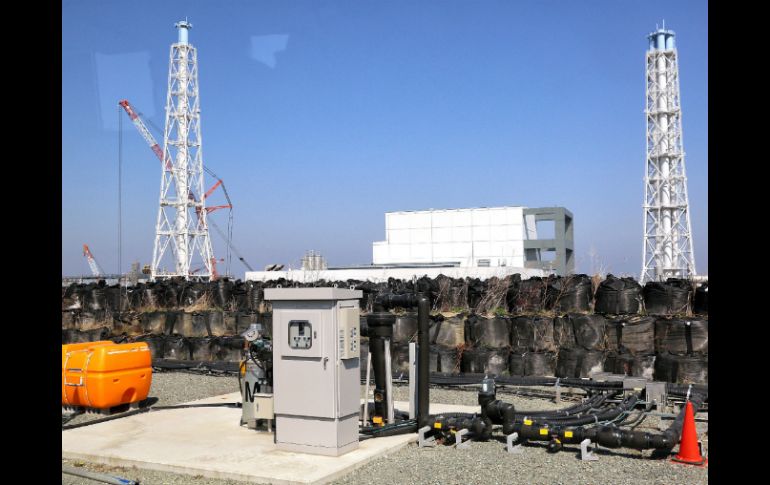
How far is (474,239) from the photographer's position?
184 ft

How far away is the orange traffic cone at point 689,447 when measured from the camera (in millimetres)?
7293

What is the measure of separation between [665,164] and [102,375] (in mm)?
61083

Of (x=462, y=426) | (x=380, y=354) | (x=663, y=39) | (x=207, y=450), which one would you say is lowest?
(x=207, y=450)

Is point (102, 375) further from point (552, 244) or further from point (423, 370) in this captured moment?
point (552, 244)

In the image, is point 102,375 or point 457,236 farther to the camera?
point 457,236

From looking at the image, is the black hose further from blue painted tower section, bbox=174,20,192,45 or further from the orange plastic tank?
blue painted tower section, bbox=174,20,192,45

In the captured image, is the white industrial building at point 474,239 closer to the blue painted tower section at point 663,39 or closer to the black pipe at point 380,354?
the blue painted tower section at point 663,39

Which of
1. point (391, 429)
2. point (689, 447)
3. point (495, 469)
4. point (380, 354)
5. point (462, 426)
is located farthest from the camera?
point (380, 354)

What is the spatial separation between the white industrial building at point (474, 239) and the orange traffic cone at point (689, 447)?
44.3m

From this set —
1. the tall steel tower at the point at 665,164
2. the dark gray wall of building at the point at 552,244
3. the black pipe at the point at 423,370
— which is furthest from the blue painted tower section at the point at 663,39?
the black pipe at the point at 423,370

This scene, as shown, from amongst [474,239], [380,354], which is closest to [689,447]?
[380,354]

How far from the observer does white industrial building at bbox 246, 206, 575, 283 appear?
5450cm

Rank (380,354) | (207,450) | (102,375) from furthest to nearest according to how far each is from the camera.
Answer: (102,375)
(380,354)
(207,450)
